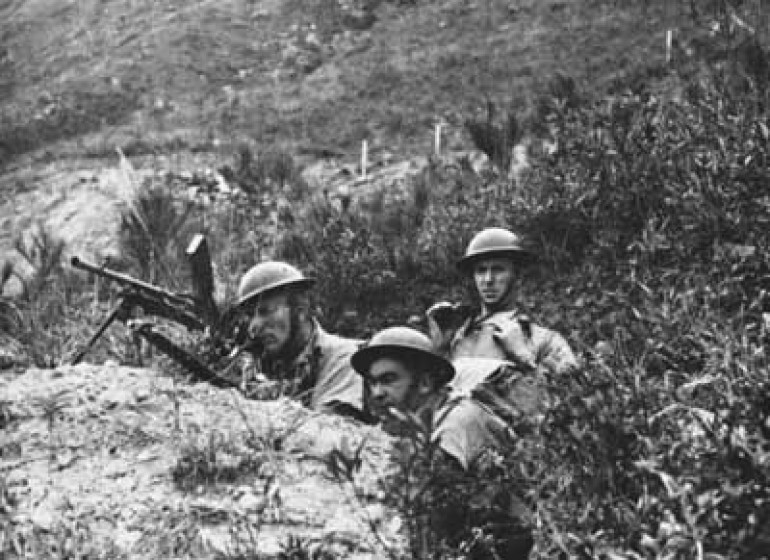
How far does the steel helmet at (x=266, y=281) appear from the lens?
5391 millimetres

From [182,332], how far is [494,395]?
2220 mm

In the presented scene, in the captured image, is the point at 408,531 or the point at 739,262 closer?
the point at 408,531

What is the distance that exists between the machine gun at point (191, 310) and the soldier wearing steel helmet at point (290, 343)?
0.43 ft

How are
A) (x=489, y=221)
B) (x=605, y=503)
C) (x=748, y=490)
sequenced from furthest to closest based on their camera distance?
(x=489, y=221) → (x=605, y=503) → (x=748, y=490)

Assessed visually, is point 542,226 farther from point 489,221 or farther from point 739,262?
point 739,262

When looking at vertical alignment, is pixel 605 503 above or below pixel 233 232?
above

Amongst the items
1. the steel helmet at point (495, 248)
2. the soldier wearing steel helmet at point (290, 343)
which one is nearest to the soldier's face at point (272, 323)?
the soldier wearing steel helmet at point (290, 343)

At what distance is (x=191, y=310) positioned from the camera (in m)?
5.41

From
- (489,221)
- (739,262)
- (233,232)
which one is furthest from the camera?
(233,232)

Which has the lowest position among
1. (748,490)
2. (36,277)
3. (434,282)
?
(434,282)

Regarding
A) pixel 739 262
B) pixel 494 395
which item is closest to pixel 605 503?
pixel 494 395

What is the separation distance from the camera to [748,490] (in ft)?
7.43

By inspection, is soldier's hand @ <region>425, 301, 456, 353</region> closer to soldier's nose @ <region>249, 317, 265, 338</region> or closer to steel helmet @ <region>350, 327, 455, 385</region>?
soldier's nose @ <region>249, 317, 265, 338</region>

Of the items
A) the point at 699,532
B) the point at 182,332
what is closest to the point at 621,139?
the point at 182,332
